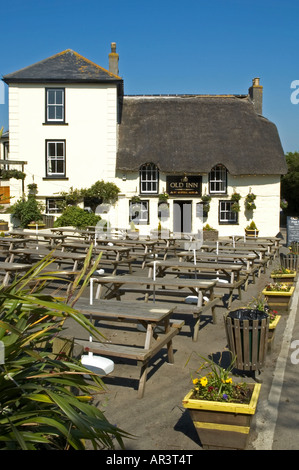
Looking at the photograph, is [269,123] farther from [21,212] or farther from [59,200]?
[21,212]

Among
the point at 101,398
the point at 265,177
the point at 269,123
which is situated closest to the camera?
the point at 101,398

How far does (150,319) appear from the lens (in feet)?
18.7

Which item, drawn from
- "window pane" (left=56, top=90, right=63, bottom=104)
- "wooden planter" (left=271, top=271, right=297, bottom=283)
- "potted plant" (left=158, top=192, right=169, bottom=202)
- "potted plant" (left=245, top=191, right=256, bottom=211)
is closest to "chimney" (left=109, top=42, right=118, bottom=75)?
"window pane" (left=56, top=90, right=63, bottom=104)

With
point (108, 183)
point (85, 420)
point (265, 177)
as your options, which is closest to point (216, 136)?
point (265, 177)

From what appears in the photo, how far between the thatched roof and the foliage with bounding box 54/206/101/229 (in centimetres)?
343

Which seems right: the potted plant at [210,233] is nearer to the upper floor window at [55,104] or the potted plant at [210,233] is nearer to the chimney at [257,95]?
the chimney at [257,95]

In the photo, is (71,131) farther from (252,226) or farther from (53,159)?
(252,226)

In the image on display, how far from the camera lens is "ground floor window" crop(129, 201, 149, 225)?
88.7 feet

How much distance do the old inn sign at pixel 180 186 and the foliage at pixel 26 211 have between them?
23.5ft

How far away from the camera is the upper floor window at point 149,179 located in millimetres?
27234

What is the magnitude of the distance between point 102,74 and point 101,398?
2295 centimetres

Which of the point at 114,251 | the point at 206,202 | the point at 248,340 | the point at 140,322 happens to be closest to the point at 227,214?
the point at 206,202

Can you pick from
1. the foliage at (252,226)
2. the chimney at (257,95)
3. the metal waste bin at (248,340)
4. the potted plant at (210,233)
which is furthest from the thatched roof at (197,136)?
the metal waste bin at (248,340)

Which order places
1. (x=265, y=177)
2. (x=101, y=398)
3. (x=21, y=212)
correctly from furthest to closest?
(x=265, y=177), (x=21, y=212), (x=101, y=398)
